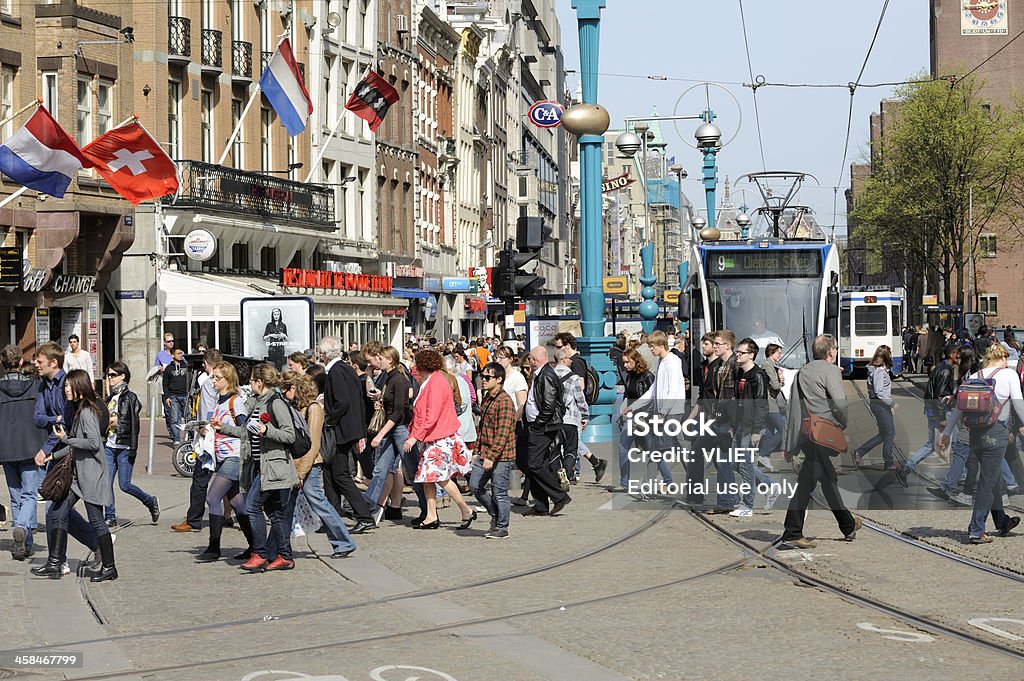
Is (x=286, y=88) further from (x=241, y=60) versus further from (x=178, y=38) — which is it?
(x=241, y=60)

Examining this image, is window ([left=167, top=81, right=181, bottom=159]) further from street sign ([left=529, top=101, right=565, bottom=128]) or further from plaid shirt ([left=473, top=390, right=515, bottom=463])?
plaid shirt ([left=473, top=390, right=515, bottom=463])

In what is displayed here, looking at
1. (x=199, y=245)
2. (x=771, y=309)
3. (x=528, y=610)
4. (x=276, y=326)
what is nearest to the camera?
(x=528, y=610)

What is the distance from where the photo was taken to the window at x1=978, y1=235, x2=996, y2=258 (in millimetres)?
77631

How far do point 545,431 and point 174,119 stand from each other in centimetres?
2463

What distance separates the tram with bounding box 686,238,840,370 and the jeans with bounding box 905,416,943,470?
11.3m

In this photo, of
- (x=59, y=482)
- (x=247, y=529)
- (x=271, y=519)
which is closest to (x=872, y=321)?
(x=247, y=529)

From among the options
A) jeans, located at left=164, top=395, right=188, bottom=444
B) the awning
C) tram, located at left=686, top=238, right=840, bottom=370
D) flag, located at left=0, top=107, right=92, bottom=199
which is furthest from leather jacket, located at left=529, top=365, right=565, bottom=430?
the awning

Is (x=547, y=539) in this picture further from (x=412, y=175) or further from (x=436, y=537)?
(x=412, y=175)

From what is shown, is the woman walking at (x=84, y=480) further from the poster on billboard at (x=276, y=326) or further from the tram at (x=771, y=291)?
the tram at (x=771, y=291)

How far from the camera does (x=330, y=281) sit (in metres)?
44.0

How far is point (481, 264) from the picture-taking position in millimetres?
76438

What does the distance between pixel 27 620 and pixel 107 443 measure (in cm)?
550

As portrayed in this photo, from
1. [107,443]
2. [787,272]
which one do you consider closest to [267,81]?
[787,272]

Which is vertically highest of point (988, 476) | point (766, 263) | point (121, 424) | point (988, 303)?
point (766, 263)
